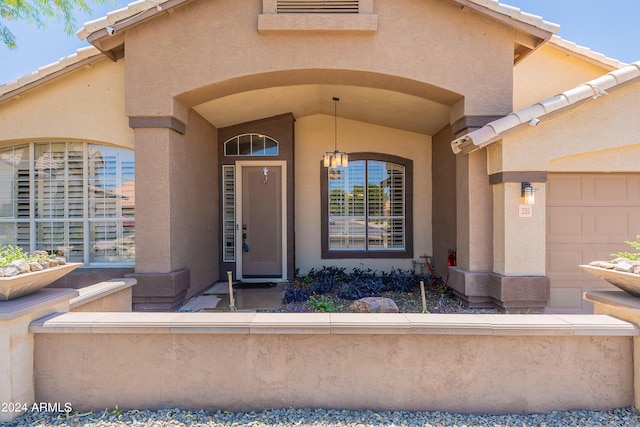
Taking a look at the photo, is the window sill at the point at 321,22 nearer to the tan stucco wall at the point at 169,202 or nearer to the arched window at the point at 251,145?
the tan stucco wall at the point at 169,202

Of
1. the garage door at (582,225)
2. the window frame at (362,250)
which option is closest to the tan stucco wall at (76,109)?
the window frame at (362,250)

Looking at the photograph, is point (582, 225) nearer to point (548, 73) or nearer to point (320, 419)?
point (548, 73)

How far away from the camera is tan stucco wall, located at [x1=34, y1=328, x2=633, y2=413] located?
3143 mm

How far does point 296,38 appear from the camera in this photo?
18.7ft

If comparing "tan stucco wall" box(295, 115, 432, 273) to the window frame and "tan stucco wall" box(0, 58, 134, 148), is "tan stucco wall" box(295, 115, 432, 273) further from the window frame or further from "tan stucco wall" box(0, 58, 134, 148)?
"tan stucco wall" box(0, 58, 134, 148)

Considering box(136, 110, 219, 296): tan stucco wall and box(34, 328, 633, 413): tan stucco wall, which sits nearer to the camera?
box(34, 328, 633, 413): tan stucco wall

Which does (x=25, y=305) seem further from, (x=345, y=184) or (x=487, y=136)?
(x=345, y=184)

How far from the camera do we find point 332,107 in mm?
8266

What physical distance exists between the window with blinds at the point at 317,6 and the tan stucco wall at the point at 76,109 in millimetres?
2850

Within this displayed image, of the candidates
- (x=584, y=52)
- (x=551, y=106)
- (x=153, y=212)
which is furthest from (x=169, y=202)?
(x=584, y=52)

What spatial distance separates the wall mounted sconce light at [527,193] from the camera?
17.4 feet

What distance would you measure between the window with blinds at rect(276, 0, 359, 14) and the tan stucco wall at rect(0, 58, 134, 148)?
2.85 metres

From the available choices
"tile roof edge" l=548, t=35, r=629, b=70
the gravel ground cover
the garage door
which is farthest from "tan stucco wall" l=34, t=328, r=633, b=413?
"tile roof edge" l=548, t=35, r=629, b=70

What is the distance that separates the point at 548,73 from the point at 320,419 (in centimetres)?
879
